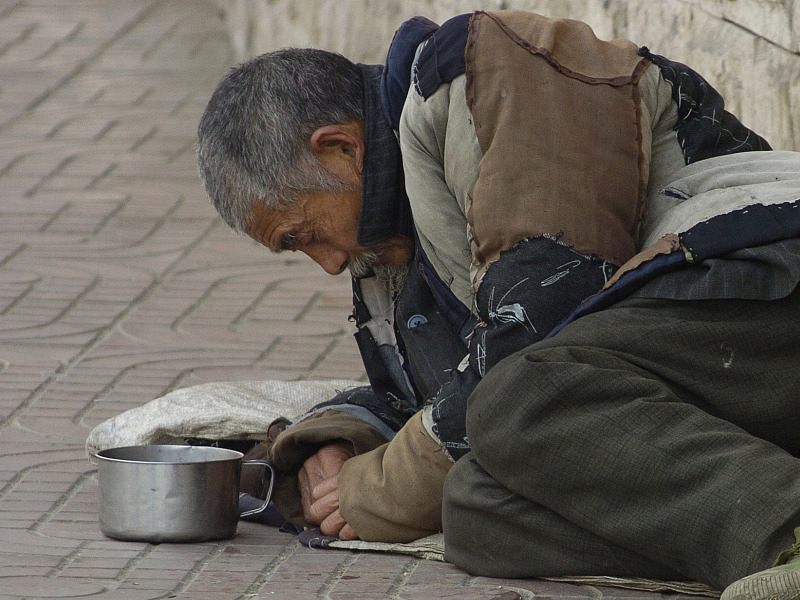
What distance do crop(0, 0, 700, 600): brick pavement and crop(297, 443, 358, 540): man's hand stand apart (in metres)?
0.07

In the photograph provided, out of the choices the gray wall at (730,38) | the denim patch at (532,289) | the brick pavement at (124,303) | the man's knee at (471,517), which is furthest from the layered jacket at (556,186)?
the gray wall at (730,38)

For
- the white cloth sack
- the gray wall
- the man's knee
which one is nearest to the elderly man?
the man's knee

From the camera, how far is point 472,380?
2.43 meters

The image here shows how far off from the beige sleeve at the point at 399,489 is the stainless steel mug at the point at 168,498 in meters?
0.24

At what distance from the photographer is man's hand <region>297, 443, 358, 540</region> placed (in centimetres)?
270

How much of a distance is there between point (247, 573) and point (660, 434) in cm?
82

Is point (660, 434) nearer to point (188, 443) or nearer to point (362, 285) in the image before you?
point (362, 285)

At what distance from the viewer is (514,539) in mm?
2309

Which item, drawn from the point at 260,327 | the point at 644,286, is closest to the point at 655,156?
the point at 644,286

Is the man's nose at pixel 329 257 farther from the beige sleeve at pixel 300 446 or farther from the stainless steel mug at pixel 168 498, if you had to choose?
the stainless steel mug at pixel 168 498

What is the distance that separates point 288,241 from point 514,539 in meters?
0.88

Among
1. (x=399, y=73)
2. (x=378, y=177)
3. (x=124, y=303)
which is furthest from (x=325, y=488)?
(x=124, y=303)

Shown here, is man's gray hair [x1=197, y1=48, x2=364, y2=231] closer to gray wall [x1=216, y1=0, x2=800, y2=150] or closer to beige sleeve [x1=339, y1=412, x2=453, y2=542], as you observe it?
beige sleeve [x1=339, y1=412, x2=453, y2=542]

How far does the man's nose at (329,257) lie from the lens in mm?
2869
